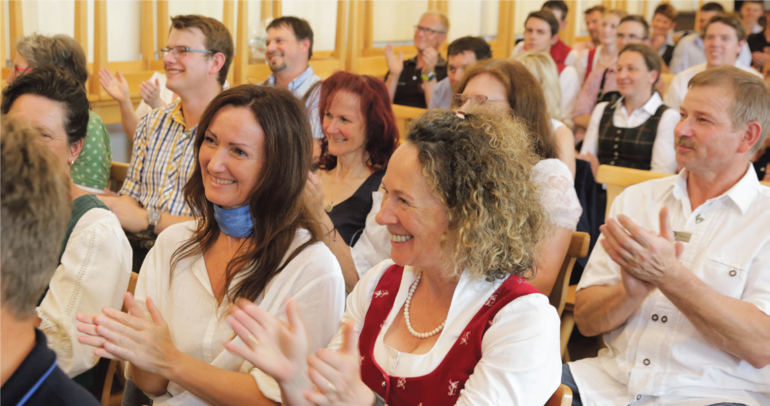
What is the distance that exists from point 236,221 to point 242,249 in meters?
0.07

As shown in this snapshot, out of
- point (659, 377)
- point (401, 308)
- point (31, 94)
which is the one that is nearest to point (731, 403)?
point (659, 377)

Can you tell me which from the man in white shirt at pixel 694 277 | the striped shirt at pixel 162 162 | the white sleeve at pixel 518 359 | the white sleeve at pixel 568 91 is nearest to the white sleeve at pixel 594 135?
the white sleeve at pixel 568 91

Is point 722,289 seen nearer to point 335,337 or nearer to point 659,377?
point 659,377

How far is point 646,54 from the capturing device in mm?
4352

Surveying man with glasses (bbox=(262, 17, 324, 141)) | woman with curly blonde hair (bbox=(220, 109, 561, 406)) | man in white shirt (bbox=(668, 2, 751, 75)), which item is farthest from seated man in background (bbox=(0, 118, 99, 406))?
man in white shirt (bbox=(668, 2, 751, 75))

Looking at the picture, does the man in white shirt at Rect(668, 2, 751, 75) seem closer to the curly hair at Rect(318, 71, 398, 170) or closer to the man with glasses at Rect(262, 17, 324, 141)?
the man with glasses at Rect(262, 17, 324, 141)

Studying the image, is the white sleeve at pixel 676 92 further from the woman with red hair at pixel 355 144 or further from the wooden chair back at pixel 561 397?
the wooden chair back at pixel 561 397

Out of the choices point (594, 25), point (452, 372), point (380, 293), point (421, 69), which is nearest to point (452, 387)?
point (452, 372)

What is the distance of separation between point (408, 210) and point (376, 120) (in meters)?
1.28

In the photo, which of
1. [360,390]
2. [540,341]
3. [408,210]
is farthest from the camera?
[408,210]

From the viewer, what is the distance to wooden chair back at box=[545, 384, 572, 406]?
4.24ft

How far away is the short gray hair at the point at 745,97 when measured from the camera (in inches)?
78.4

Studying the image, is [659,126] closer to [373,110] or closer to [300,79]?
[373,110]

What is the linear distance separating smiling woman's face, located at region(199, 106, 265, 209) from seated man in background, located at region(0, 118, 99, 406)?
0.79m
